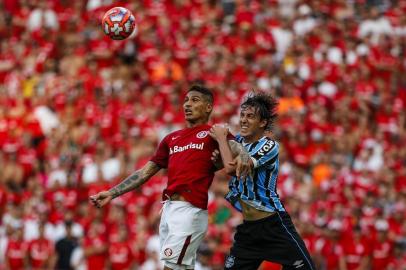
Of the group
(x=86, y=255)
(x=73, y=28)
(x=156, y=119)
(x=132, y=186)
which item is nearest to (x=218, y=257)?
(x=86, y=255)

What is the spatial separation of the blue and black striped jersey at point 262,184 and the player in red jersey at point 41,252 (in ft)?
21.2

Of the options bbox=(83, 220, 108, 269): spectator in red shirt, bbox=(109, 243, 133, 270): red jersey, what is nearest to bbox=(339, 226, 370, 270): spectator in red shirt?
bbox=(109, 243, 133, 270): red jersey

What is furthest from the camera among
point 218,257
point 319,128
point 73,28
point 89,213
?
point 73,28

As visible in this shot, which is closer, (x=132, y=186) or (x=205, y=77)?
(x=132, y=186)

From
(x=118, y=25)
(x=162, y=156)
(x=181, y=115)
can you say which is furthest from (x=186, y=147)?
(x=181, y=115)

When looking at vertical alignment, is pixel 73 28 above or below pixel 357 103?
above

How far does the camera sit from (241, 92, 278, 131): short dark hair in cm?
863

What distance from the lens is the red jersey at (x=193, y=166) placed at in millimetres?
8477

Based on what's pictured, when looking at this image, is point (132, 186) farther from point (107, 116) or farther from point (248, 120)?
point (107, 116)

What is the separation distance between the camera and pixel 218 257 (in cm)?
1339

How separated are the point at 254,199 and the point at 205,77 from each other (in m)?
8.62

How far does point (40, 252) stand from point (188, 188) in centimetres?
661

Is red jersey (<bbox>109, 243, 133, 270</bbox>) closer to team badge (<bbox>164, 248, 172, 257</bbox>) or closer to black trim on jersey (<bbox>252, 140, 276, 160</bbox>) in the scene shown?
team badge (<bbox>164, 248, 172, 257</bbox>)

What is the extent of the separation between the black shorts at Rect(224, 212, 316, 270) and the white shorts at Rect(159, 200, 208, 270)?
15.2 inches
